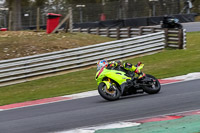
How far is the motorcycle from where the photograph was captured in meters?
A: 9.97

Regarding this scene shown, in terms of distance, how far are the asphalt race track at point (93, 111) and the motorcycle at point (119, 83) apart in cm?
20

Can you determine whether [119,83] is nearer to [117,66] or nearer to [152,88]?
[117,66]

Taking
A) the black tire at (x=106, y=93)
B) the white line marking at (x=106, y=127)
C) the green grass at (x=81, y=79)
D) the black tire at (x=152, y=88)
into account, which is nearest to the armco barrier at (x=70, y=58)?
the green grass at (x=81, y=79)

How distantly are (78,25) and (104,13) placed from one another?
116 inches

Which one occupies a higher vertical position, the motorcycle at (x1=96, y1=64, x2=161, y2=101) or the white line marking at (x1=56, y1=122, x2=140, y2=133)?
the motorcycle at (x1=96, y1=64, x2=161, y2=101)

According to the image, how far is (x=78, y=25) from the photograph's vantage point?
34156mm

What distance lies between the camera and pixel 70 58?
17.4m

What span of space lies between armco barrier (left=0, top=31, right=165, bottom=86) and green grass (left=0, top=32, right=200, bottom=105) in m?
0.46

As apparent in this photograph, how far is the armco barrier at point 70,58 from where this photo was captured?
16172 mm

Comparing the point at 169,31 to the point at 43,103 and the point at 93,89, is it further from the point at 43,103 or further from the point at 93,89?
the point at 43,103

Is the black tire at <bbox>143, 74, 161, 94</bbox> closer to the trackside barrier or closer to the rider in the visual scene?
the rider

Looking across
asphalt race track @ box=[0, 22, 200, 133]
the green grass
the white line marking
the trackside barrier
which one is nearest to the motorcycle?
asphalt race track @ box=[0, 22, 200, 133]

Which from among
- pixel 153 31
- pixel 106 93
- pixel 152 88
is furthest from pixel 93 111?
pixel 153 31

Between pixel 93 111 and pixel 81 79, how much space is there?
6794 millimetres
